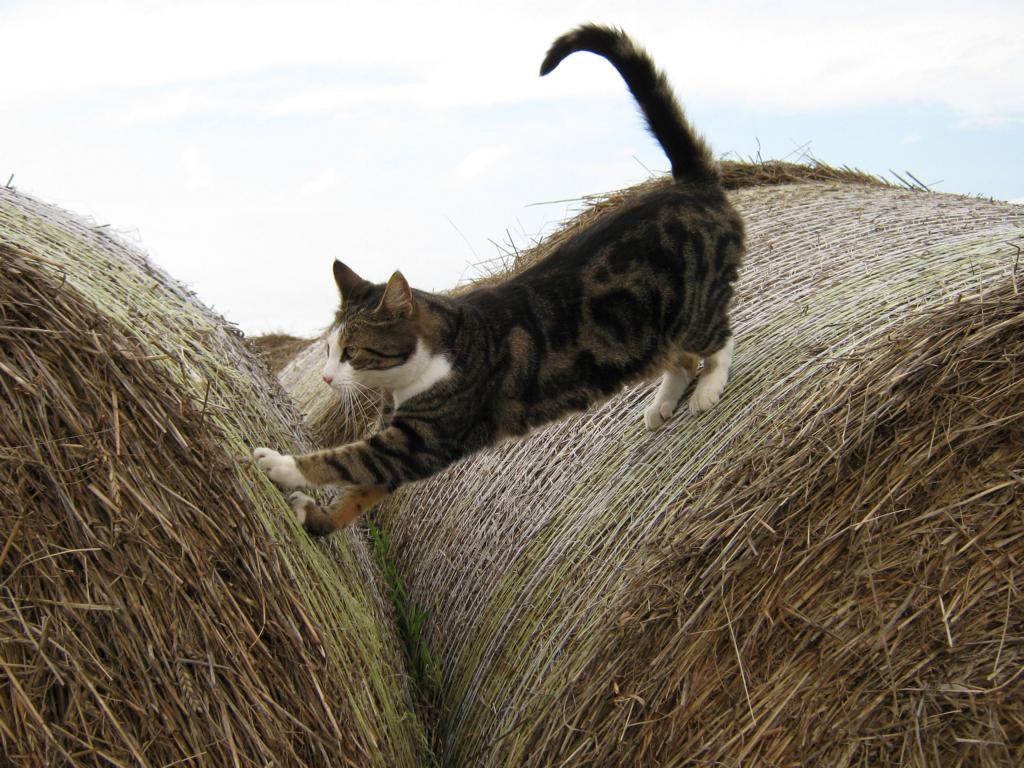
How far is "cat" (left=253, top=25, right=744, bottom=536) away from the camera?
288 centimetres

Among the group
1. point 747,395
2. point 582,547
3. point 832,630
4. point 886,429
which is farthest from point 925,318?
point 582,547

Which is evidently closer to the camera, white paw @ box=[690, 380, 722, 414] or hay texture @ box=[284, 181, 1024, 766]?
hay texture @ box=[284, 181, 1024, 766]

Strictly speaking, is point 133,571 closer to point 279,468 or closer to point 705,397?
point 279,468

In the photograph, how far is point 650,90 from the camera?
3.18m

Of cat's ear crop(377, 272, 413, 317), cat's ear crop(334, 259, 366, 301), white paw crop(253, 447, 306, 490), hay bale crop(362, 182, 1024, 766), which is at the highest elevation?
cat's ear crop(334, 259, 366, 301)

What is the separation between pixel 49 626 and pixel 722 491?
1.56 meters

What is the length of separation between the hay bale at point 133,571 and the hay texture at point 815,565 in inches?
26.1

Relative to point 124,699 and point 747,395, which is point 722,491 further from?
point 124,699

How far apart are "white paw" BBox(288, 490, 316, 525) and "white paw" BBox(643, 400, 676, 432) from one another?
1089 mm

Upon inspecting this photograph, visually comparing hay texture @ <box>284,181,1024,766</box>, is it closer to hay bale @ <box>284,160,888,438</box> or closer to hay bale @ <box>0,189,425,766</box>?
hay bale @ <box>0,189,425,766</box>

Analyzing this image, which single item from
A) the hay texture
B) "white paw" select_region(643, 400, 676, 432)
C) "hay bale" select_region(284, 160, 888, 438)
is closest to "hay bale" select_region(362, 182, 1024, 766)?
the hay texture

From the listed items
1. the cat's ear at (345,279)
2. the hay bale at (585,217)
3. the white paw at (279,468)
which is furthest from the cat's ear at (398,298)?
the hay bale at (585,217)

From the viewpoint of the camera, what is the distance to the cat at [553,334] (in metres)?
2.88

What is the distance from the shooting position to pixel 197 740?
2.04m
